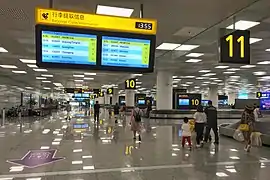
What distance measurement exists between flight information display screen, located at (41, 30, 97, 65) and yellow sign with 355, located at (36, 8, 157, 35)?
0.21 meters

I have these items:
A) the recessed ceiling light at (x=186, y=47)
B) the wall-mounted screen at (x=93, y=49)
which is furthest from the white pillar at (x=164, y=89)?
the wall-mounted screen at (x=93, y=49)

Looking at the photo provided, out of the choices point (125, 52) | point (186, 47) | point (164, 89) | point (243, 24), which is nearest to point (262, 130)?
point (186, 47)

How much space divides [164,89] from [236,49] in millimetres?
19314

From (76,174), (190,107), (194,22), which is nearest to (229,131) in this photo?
(194,22)

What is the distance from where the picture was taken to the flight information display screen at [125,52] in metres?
5.98

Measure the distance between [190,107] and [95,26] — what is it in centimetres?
2738

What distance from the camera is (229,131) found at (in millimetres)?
15367

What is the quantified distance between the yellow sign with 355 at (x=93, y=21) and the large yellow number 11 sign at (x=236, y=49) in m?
2.60

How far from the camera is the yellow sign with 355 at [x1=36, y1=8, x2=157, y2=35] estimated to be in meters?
5.44

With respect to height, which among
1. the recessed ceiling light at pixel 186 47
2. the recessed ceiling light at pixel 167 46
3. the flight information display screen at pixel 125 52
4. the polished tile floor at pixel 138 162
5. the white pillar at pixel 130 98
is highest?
the recessed ceiling light at pixel 186 47

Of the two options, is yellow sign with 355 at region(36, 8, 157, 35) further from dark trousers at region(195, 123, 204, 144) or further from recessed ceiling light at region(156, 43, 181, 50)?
A: recessed ceiling light at region(156, 43, 181, 50)

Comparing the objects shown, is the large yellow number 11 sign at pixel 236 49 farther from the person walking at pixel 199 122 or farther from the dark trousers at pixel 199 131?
the dark trousers at pixel 199 131

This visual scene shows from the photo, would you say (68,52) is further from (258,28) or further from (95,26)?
(258,28)

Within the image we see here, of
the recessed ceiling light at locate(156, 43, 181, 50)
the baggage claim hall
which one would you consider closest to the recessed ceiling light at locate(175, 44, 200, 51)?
the baggage claim hall
